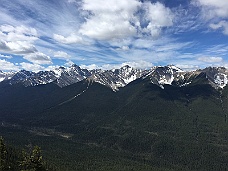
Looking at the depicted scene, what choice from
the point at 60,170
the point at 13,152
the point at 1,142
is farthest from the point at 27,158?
the point at 60,170

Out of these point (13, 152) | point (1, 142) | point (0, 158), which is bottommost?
point (13, 152)

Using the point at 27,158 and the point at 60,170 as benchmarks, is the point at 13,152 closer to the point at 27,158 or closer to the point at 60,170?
the point at 60,170

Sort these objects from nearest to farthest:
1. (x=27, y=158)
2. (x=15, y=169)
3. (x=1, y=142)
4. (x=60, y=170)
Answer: (x=27, y=158), (x=1, y=142), (x=15, y=169), (x=60, y=170)

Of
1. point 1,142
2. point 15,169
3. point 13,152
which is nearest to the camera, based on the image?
point 1,142

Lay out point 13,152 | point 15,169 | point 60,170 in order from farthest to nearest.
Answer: point 60,170, point 13,152, point 15,169

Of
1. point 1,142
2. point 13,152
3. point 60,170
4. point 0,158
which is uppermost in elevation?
point 1,142

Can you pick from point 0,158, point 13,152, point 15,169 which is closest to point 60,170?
point 13,152

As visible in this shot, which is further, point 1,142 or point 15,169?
point 15,169

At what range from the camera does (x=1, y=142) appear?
200 feet

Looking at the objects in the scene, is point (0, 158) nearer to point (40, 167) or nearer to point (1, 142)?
point (1, 142)

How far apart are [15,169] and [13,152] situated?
3070 cm

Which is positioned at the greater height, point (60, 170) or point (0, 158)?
point (0, 158)

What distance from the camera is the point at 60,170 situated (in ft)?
646

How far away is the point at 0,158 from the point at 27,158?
1373 cm
